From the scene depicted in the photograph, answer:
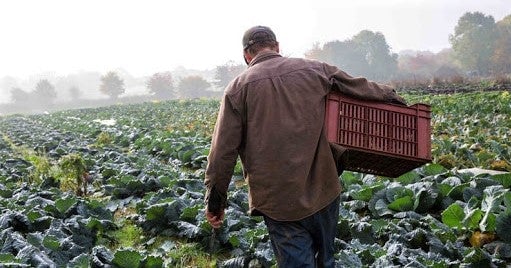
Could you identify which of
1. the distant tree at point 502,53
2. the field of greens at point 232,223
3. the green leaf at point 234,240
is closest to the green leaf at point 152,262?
the field of greens at point 232,223

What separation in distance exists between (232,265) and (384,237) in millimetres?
1673

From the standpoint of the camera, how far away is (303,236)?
10.2 feet

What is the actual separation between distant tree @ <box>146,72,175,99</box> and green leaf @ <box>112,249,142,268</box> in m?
89.9

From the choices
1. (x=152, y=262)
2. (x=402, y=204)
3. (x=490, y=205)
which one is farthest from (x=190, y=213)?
(x=490, y=205)

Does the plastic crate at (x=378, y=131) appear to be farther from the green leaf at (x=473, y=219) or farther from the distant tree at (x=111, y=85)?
the distant tree at (x=111, y=85)

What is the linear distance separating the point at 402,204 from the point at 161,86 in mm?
89469

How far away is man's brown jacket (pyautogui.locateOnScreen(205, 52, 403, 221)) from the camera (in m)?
2.97

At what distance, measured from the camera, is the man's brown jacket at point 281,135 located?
9.75 feet

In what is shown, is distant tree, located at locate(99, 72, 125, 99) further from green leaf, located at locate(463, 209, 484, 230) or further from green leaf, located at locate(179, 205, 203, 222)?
green leaf, located at locate(463, 209, 484, 230)

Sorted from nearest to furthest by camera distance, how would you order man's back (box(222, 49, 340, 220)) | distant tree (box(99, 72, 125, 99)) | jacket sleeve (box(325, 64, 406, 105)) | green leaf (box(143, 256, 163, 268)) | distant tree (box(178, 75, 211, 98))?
1. man's back (box(222, 49, 340, 220))
2. jacket sleeve (box(325, 64, 406, 105))
3. green leaf (box(143, 256, 163, 268))
4. distant tree (box(178, 75, 211, 98))
5. distant tree (box(99, 72, 125, 99))

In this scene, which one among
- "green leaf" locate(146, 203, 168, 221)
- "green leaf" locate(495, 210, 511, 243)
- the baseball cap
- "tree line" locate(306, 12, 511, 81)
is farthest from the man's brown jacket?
"tree line" locate(306, 12, 511, 81)

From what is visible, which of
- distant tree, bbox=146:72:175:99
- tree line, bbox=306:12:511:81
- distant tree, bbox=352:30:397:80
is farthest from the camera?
distant tree, bbox=146:72:175:99

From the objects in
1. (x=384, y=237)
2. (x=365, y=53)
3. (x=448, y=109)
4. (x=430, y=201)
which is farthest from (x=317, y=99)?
(x=365, y=53)

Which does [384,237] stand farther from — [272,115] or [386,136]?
[272,115]
